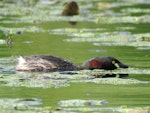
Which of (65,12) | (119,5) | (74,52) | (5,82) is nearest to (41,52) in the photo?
(74,52)

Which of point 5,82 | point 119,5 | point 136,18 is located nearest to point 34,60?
point 5,82

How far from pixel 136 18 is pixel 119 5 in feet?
14.1

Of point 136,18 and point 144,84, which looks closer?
point 144,84

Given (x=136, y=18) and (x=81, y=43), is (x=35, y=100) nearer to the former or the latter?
(x=81, y=43)

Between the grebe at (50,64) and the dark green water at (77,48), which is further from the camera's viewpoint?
the grebe at (50,64)

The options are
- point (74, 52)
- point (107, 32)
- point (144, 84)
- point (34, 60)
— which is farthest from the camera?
point (107, 32)

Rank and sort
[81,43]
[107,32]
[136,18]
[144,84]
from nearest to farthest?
[144,84], [81,43], [107,32], [136,18]

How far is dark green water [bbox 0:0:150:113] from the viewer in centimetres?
940

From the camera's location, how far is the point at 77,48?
48.5 ft

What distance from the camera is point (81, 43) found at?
15430 mm

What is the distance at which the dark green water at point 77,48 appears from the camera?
9.40m

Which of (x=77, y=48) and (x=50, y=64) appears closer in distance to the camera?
(x=50, y=64)

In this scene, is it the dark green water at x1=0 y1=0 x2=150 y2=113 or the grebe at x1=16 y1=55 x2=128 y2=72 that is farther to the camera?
the grebe at x1=16 y1=55 x2=128 y2=72

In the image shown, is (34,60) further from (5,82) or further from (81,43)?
(81,43)
